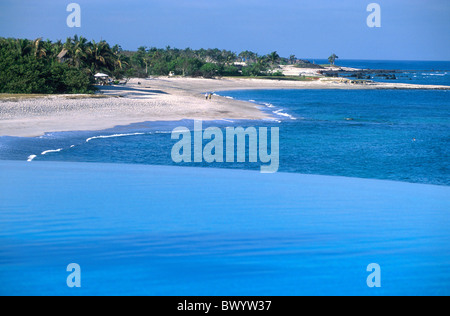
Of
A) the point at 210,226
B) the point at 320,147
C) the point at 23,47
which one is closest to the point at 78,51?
the point at 23,47

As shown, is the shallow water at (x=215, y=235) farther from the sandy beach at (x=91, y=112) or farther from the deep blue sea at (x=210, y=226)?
the sandy beach at (x=91, y=112)

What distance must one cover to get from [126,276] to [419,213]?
18.5ft

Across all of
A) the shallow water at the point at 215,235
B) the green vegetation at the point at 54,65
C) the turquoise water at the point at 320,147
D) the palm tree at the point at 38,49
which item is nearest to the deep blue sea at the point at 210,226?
the shallow water at the point at 215,235

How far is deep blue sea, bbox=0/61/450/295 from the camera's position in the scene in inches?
220

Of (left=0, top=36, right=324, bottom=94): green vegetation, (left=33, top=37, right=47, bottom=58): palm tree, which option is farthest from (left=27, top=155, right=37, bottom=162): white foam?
(left=33, top=37, right=47, bottom=58): palm tree

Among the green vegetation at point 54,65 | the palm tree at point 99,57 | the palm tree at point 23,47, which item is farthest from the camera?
the palm tree at point 99,57

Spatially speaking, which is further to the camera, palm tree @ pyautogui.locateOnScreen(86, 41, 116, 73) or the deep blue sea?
palm tree @ pyautogui.locateOnScreen(86, 41, 116, 73)

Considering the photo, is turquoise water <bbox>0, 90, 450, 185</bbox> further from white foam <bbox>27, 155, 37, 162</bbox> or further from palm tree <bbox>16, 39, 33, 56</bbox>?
palm tree <bbox>16, 39, 33, 56</bbox>

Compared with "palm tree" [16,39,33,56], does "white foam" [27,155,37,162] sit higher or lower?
lower

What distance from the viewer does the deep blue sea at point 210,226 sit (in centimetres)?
559

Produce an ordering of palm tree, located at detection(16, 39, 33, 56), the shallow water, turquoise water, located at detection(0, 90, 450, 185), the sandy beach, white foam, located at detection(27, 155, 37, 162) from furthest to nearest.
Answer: palm tree, located at detection(16, 39, 33, 56), the sandy beach, turquoise water, located at detection(0, 90, 450, 185), white foam, located at detection(27, 155, 37, 162), the shallow water

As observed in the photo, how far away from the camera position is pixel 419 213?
9141 mm

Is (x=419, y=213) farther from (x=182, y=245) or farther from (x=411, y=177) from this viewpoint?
(x=411, y=177)

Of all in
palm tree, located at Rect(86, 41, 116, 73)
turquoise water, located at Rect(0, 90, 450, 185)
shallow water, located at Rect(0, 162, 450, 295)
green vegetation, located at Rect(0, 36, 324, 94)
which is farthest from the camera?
palm tree, located at Rect(86, 41, 116, 73)
